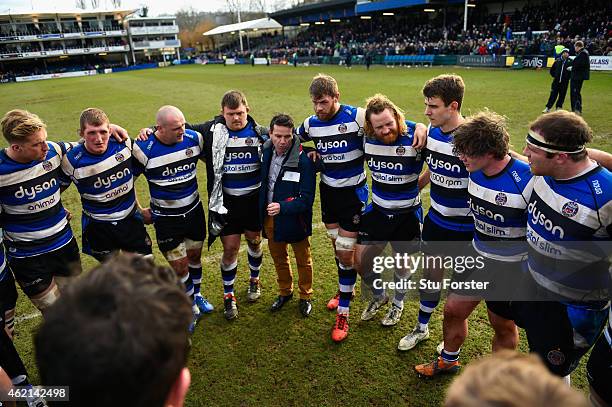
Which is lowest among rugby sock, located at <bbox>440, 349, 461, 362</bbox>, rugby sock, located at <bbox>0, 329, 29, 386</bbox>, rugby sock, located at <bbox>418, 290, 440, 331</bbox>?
rugby sock, located at <bbox>440, 349, 461, 362</bbox>

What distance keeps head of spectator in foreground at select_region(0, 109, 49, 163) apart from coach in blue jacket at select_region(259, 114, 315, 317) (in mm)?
1946

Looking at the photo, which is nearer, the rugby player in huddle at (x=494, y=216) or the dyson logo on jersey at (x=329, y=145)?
the rugby player in huddle at (x=494, y=216)

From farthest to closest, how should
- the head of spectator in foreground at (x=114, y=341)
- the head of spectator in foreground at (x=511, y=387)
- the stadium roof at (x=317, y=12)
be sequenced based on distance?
the stadium roof at (x=317, y=12) → the head of spectator in foreground at (x=114, y=341) → the head of spectator in foreground at (x=511, y=387)

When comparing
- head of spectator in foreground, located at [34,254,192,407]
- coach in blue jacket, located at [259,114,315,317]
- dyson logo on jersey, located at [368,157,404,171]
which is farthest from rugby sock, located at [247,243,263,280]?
head of spectator in foreground, located at [34,254,192,407]

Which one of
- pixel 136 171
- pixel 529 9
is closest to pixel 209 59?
pixel 529 9

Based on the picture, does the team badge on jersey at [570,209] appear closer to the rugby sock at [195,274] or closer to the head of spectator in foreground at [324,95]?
the head of spectator in foreground at [324,95]

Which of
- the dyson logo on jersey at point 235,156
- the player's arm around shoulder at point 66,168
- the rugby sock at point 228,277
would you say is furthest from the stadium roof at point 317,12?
the player's arm around shoulder at point 66,168

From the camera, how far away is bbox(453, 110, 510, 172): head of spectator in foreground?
2781 millimetres

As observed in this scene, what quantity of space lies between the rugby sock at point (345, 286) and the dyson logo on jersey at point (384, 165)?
3.52 ft

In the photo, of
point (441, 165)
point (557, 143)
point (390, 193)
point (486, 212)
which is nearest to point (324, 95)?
point (390, 193)

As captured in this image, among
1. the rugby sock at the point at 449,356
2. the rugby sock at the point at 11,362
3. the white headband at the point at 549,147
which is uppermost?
the white headband at the point at 549,147

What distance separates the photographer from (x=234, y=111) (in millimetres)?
4102

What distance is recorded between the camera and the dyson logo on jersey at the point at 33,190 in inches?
135

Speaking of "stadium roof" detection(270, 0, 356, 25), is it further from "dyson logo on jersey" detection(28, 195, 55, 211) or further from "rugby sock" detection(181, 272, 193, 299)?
"dyson logo on jersey" detection(28, 195, 55, 211)
